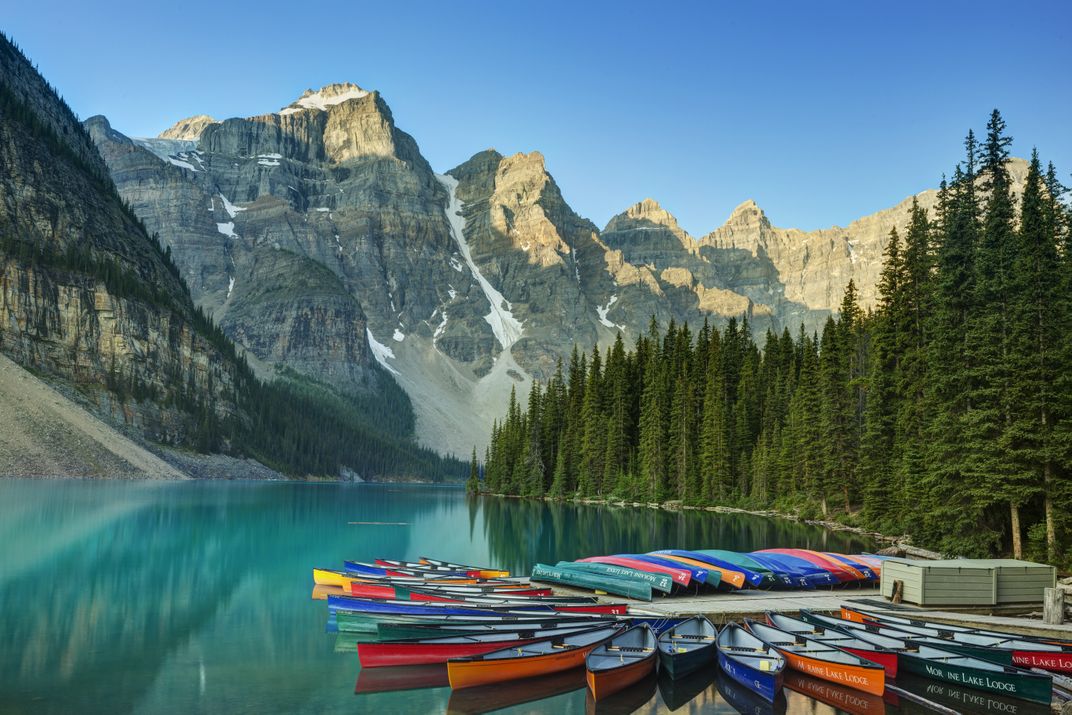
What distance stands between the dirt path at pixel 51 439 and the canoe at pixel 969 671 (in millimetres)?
112043

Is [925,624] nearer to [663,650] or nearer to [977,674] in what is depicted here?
[977,674]

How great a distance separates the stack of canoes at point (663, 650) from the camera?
1967 cm

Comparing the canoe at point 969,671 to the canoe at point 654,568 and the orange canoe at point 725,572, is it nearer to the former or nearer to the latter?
the canoe at point 654,568

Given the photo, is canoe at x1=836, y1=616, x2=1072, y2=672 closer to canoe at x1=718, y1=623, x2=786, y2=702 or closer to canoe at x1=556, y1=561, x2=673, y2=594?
canoe at x1=718, y1=623, x2=786, y2=702

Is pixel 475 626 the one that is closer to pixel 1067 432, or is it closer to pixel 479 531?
pixel 1067 432

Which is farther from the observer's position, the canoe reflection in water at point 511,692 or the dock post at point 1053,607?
the dock post at point 1053,607

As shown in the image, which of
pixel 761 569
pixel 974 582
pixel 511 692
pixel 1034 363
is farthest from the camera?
pixel 1034 363

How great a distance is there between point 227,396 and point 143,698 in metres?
191

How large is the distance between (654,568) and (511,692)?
1347 cm

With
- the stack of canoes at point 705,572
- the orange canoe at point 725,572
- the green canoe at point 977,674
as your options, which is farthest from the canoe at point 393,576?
the green canoe at point 977,674

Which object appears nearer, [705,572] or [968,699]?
[968,699]

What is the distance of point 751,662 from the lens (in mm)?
20469

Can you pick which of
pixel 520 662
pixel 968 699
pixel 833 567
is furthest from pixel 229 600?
pixel 968 699

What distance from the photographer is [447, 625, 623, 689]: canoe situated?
1955 cm
